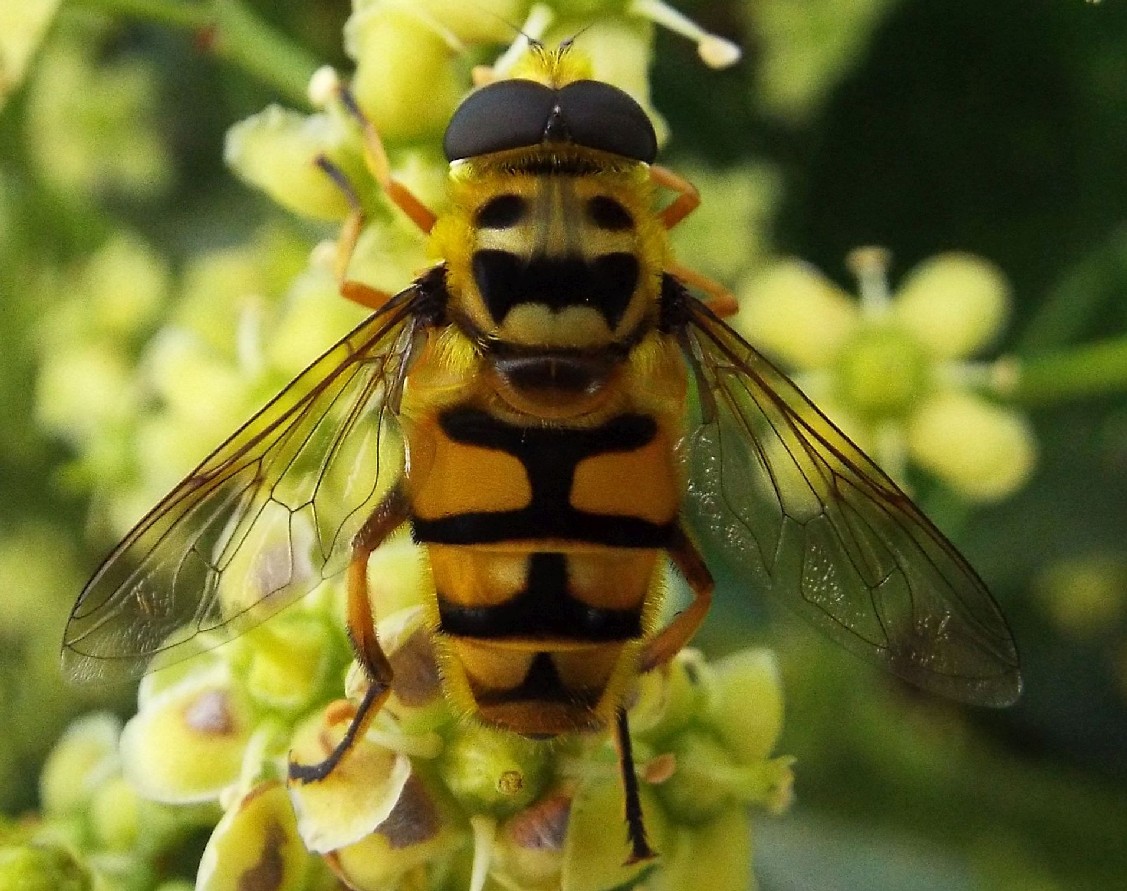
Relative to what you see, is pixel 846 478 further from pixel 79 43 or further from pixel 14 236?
pixel 79 43

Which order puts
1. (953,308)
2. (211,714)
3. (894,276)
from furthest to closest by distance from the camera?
(894,276) → (953,308) → (211,714)

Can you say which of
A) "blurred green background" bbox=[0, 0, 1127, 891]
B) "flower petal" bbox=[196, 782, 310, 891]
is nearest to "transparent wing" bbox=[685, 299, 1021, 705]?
"flower petal" bbox=[196, 782, 310, 891]

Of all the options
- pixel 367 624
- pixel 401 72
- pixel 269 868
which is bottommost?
pixel 269 868

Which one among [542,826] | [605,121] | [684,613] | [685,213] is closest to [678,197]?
[685,213]

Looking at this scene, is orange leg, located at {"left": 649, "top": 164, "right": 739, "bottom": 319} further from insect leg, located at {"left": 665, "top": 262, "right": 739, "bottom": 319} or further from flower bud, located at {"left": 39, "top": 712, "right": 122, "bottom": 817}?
flower bud, located at {"left": 39, "top": 712, "right": 122, "bottom": 817}

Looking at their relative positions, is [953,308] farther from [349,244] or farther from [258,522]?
[258,522]

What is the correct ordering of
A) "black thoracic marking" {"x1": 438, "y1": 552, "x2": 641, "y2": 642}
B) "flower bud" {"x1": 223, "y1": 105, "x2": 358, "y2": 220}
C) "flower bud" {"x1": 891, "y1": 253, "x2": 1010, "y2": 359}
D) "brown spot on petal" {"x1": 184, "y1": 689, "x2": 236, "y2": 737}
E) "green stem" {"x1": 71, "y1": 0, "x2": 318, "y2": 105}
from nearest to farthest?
"black thoracic marking" {"x1": 438, "y1": 552, "x2": 641, "y2": 642}
"brown spot on petal" {"x1": 184, "y1": 689, "x2": 236, "y2": 737}
"flower bud" {"x1": 223, "y1": 105, "x2": 358, "y2": 220}
"green stem" {"x1": 71, "y1": 0, "x2": 318, "y2": 105}
"flower bud" {"x1": 891, "y1": 253, "x2": 1010, "y2": 359}
